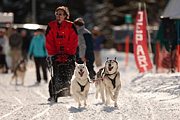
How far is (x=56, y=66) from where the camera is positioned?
7855mm

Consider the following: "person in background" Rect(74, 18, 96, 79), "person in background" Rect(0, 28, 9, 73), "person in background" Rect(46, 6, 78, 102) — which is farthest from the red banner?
"person in background" Rect(0, 28, 9, 73)

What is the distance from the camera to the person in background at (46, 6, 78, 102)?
7699 millimetres

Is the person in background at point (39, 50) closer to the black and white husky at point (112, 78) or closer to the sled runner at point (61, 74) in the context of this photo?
the sled runner at point (61, 74)

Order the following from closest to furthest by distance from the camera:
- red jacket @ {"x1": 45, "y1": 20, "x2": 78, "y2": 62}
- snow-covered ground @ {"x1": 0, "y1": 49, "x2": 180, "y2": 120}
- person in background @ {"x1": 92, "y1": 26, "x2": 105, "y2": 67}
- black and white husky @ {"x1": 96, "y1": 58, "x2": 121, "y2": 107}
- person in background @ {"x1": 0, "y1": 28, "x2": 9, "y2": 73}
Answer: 1. snow-covered ground @ {"x1": 0, "y1": 49, "x2": 180, "y2": 120}
2. black and white husky @ {"x1": 96, "y1": 58, "x2": 121, "y2": 107}
3. red jacket @ {"x1": 45, "y1": 20, "x2": 78, "y2": 62}
4. person in background @ {"x1": 0, "y1": 28, "x2": 9, "y2": 73}
5. person in background @ {"x1": 92, "y1": 26, "x2": 105, "y2": 67}

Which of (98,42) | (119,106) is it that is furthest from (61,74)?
(98,42)

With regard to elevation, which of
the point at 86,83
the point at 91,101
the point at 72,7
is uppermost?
the point at 72,7

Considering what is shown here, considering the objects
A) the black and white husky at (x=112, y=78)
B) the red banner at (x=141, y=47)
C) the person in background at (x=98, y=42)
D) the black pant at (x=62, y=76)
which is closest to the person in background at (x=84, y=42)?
the black pant at (x=62, y=76)

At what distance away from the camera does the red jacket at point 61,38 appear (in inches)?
303

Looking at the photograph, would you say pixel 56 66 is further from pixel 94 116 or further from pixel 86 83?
pixel 94 116

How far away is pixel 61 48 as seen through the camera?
7.84 m

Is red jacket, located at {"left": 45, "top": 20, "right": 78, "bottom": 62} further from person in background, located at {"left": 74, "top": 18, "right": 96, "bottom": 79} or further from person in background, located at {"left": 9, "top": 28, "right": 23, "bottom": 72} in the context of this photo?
person in background, located at {"left": 9, "top": 28, "right": 23, "bottom": 72}

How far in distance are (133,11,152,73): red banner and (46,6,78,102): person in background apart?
576 centimetres

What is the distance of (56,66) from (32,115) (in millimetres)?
1693

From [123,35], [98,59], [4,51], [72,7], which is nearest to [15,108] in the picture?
[4,51]
